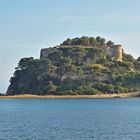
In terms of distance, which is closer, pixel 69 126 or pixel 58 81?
pixel 69 126

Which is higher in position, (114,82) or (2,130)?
(114,82)

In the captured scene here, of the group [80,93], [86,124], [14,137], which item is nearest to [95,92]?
[80,93]

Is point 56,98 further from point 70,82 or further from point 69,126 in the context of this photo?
point 69,126

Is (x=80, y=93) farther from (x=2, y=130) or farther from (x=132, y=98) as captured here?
(x=2, y=130)

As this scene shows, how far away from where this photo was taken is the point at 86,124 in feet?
241

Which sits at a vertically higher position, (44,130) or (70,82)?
(70,82)

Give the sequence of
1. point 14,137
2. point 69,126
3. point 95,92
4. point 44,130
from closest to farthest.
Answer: point 14,137
point 44,130
point 69,126
point 95,92

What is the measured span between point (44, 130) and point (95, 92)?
124216 mm

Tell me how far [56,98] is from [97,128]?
4886 inches

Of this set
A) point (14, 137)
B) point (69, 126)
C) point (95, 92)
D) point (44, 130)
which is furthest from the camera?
point (95, 92)

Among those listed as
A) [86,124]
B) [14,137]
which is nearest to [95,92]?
[86,124]

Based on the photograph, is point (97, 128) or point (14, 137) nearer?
point (14, 137)

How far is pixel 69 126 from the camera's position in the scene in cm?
7000

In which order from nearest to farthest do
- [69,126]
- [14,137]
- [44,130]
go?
[14,137] < [44,130] < [69,126]
